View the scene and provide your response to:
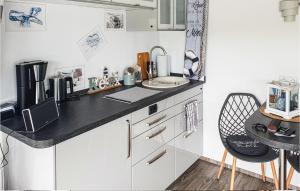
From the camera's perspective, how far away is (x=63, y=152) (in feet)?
4.63

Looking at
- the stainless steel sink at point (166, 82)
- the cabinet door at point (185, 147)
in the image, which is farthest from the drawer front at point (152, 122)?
the stainless steel sink at point (166, 82)

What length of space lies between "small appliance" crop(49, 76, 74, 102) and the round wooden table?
1264 mm

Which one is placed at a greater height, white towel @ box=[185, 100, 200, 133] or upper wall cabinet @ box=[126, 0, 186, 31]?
upper wall cabinet @ box=[126, 0, 186, 31]

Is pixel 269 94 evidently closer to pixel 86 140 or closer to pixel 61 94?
pixel 86 140

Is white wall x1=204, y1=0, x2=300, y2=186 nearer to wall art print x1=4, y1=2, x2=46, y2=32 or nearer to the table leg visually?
the table leg

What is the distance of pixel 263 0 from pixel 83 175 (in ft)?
6.51

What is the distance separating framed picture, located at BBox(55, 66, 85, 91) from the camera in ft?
6.68

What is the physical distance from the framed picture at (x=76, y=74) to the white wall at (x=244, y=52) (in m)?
1.24

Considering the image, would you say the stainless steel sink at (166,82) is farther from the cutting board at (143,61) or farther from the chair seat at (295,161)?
the chair seat at (295,161)

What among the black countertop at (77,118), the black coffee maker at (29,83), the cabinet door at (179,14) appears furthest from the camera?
Result: the cabinet door at (179,14)

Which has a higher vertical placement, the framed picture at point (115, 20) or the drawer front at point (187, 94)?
the framed picture at point (115, 20)

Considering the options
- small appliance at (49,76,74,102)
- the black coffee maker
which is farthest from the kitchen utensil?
the black coffee maker

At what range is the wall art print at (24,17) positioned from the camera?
1.67m

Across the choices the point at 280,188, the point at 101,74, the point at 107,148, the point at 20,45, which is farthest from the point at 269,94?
the point at 20,45
